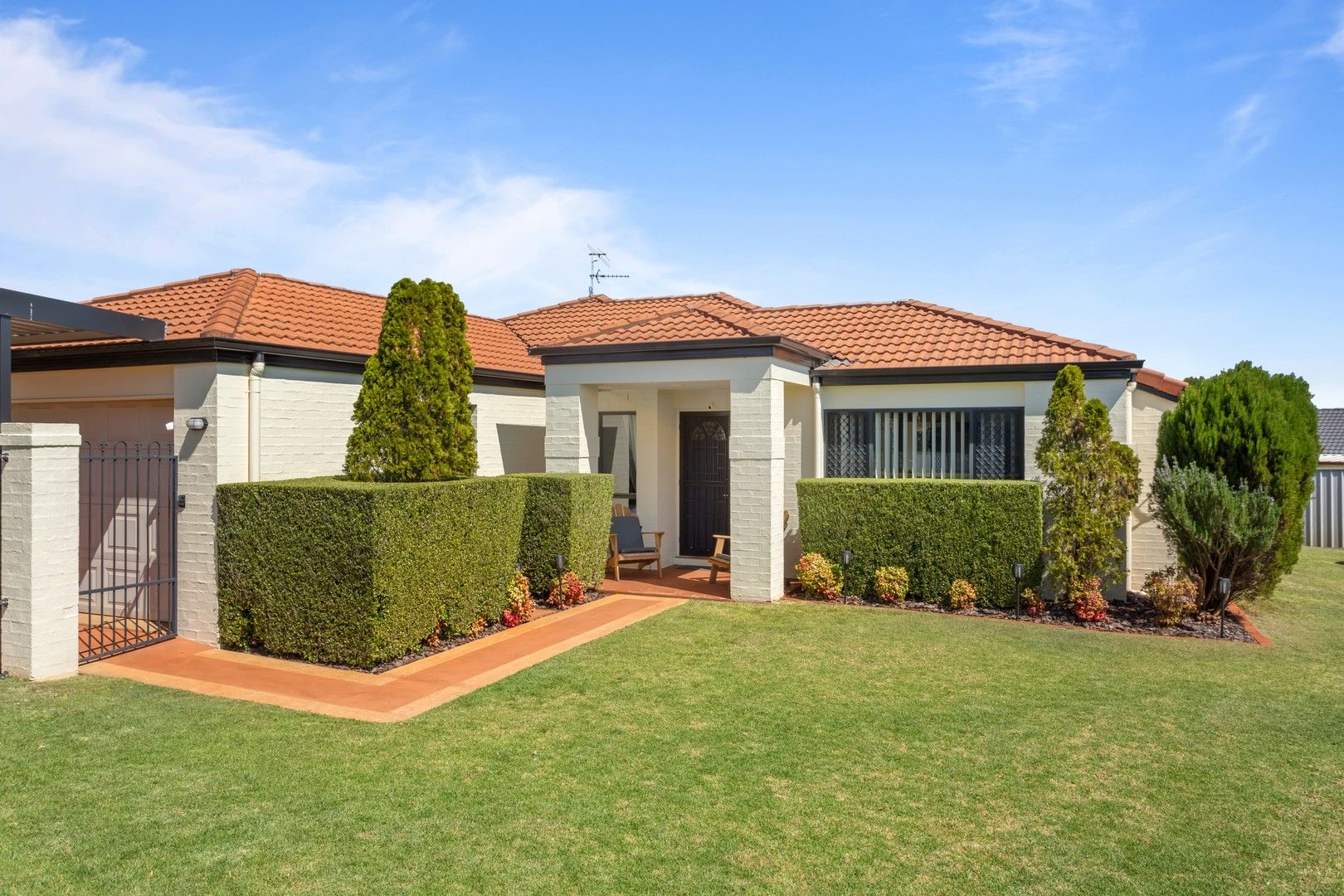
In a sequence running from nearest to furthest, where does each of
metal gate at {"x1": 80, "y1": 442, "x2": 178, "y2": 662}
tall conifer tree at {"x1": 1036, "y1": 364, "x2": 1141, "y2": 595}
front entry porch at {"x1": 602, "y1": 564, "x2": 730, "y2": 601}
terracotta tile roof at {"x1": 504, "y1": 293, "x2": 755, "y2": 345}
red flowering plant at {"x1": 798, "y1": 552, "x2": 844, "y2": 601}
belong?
metal gate at {"x1": 80, "y1": 442, "x2": 178, "y2": 662}
tall conifer tree at {"x1": 1036, "y1": 364, "x2": 1141, "y2": 595}
red flowering plant at {"x1": 798, "y1": 552, "x2": 844, "y2": 601}
front entry porch at {"x1": 602, "y1": 564, "x2": 730, "y2": 601}
terracotta tile roof at {"x1": 504, "y1": 293, "x2": 755, "y2": 345}

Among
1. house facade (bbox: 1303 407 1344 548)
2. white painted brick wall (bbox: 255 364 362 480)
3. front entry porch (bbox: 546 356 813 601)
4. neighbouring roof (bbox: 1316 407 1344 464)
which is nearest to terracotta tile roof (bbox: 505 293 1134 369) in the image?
front entry porch (bbox: 546 356 813 601)

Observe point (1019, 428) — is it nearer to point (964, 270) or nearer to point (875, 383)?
point (875, 383)

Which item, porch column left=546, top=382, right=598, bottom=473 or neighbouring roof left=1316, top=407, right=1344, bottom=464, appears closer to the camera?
porch column left=546, top=382, right=598, bottom=473

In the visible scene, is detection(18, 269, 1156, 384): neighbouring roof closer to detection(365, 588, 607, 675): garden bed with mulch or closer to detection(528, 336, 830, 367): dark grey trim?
detection(528, 336, 830, 367): dark grey trim

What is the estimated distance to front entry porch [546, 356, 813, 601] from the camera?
38.9ft

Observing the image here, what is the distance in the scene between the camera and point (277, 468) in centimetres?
1030

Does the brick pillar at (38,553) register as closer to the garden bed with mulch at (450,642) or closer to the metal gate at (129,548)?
the metal gate at (129,548)

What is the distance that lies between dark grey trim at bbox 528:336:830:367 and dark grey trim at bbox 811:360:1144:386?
39 centimetres

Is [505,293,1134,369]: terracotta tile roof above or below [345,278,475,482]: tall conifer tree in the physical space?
above

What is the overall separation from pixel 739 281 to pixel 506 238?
518 centimetres

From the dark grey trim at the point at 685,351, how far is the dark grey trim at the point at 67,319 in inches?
203

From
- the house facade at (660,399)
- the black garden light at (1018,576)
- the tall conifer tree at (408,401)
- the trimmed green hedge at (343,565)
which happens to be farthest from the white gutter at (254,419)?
the black garden light at (1018,576)

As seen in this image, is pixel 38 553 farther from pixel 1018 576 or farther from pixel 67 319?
pixel 1018 576

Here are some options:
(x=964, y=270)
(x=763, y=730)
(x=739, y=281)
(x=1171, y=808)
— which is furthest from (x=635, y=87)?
(x=1171, y=808)
